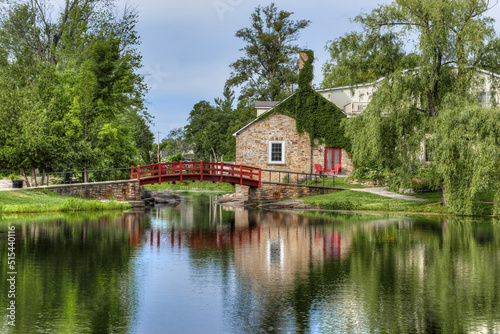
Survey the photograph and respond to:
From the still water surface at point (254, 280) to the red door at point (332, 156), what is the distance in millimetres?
19331

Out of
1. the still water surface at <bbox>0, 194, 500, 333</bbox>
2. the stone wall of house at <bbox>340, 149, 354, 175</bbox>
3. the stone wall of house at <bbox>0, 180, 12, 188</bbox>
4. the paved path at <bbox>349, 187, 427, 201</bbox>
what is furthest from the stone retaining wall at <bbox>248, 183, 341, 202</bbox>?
the stone wall of house at <bbox>0, 180, 12, 188</bbox>

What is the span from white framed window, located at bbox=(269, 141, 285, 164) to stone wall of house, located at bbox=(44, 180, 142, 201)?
34.7 ft

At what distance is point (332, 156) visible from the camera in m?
42.0

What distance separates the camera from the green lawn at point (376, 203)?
1147 inches

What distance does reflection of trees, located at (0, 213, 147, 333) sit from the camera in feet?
29.8

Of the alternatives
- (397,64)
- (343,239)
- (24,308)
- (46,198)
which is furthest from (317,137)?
(24,308)

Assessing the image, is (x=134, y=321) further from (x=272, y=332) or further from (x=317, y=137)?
(x=317, y=137)

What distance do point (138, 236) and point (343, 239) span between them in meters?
7.18

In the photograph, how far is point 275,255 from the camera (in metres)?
16.0

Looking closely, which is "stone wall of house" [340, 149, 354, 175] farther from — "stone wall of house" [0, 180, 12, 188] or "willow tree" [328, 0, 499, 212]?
"stone wall of house" [0, 180, 12, 188]

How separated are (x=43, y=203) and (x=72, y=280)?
61.0ft

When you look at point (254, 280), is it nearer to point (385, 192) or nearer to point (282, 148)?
point (385, 192)

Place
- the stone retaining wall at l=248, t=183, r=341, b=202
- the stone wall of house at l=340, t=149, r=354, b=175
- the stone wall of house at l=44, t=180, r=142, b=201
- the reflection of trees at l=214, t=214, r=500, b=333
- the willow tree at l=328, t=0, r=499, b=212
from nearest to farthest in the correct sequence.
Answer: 1. the reflection of trees at l=214, t=214, r=500, b=333
2. the willow tree at l=328, t=0, r=499, b=212
3. the stone wall of house at l=44, t=180, r=142, b=201
4. the stone retaining wall at l=248, t=183, r=341, b=202
5. the stone wall of house at l=340, t=149, r=354, b=175

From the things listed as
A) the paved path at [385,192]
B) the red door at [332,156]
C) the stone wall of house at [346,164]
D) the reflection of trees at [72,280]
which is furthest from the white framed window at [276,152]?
the reflection of trees at [72,280]
